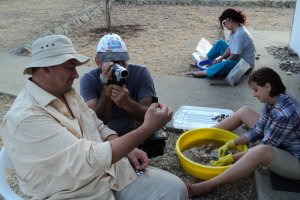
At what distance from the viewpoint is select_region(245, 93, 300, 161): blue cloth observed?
230cm

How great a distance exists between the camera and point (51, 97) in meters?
1.69

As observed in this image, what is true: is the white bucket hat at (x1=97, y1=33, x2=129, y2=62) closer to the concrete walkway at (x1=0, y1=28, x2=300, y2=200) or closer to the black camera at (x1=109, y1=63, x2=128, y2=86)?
the black camera at (x1=109, y1=63, x2=128, y2=86)

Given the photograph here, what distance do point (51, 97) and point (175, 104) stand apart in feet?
7.49

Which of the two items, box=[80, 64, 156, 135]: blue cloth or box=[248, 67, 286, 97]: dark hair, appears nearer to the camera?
box=[248, 67, 286, 97]: dark hair

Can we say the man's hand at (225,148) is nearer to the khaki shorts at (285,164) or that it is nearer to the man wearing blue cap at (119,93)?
the khaki shorts at (285,164)

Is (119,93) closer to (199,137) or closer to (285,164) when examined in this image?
(199,137)

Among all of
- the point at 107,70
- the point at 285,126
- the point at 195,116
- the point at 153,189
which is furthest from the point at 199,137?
the point at 107,70

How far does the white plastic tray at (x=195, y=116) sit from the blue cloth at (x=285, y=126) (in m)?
0.95

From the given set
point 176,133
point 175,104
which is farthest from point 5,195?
point 175,104

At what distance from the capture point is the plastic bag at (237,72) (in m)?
4.36

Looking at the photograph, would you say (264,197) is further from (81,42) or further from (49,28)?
(49,28)

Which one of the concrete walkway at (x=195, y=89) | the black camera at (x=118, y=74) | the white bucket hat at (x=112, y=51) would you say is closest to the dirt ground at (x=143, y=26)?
the concrete walkway at (x=195, y=89)

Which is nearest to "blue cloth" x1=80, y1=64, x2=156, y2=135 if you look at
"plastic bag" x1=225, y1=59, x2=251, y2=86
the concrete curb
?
"plastic bag" x1=225, y1=59, x2=251, y2=86

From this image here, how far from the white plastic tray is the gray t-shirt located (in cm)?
127
